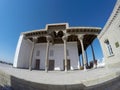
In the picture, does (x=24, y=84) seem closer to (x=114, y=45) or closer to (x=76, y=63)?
(x=114, y=45)

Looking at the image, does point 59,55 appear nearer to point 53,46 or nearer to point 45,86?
point 53,46

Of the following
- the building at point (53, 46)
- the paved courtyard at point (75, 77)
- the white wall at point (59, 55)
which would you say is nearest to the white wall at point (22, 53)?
the building at point (53, 46)

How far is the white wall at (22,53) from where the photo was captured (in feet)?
45.2

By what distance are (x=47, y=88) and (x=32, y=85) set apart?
1.67 feet

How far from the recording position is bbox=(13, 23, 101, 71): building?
13.4 m

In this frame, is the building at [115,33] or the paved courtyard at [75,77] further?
the building at [115,33]

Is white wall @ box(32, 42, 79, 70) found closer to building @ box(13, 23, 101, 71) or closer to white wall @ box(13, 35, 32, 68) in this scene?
building @ box(13, 23, 101, 71)

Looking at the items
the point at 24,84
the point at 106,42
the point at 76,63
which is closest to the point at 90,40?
the point at 76,63

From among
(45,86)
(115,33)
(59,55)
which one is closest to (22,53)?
(59,55)

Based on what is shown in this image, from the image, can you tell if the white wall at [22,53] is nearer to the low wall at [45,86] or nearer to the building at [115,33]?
the low wall at [45,86]

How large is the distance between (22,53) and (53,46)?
237 inches

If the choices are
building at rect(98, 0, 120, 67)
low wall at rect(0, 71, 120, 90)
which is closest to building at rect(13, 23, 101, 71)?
building at rect(98, 0, 120, 67)

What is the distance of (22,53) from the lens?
14.7 m

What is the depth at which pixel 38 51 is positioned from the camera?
56.2 feet
